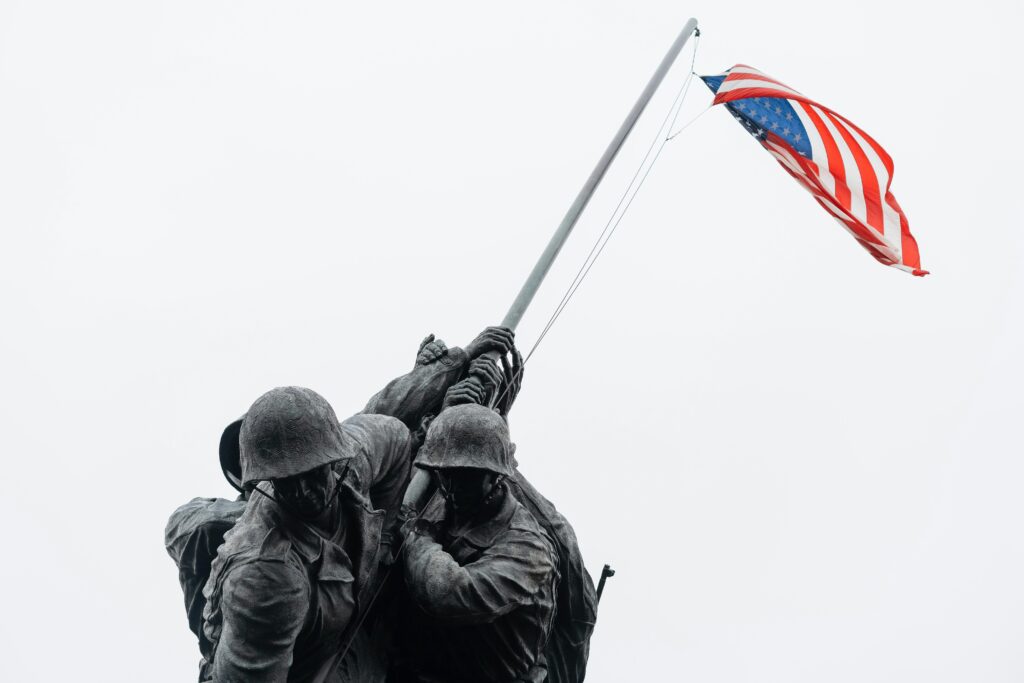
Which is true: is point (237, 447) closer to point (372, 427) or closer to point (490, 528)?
point (372, 427)

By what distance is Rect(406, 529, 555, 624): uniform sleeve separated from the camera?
856 cm

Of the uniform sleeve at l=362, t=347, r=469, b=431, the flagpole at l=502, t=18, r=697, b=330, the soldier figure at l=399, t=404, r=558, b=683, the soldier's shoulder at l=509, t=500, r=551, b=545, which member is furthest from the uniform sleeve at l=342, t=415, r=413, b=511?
the flagpole at l=502, t=18, r=697, b=330

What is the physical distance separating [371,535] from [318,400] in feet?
3.51

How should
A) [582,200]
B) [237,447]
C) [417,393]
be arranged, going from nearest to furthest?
1. [237,447]
2. [417,393]
3. [582,200]

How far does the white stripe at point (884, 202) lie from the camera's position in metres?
14.1

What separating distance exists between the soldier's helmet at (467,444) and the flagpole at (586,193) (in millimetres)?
3140

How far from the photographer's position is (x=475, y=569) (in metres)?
8.70

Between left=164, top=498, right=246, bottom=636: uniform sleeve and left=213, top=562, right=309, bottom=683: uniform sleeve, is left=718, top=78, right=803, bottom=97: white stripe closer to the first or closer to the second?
left=164, top=498, right=246, bottom=636: uniform sleeve

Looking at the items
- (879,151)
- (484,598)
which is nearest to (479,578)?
(484,598)

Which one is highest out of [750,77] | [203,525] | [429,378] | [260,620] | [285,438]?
[750,77]

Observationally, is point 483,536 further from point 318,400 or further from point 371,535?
point 318,400

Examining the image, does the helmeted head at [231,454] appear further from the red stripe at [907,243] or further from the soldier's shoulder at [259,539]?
the red stripe at [907,243]

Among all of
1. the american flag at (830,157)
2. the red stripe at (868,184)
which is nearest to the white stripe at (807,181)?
the american flag at (830,157)

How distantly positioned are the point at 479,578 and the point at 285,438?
5.54 ft
